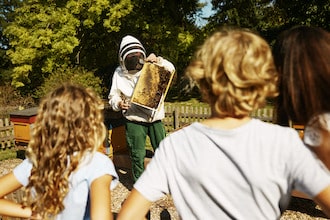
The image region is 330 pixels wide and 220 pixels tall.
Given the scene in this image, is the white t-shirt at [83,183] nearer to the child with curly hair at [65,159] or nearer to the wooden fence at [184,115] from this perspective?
the child with curly hair at [65,159]

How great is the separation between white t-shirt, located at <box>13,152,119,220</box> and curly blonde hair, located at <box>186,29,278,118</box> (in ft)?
2.30

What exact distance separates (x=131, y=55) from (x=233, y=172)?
3492mm

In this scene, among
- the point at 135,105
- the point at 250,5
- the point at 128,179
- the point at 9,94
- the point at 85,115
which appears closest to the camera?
the point at 85,115

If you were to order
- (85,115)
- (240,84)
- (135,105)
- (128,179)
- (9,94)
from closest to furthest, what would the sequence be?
(240,84)
(85,115)
(135,105)
(128,179)
(9,94)

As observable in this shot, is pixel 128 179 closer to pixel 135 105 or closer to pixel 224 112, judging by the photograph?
pixel 135 105

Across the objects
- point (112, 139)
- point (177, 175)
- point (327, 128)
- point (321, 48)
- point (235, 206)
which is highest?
point (321, 48)

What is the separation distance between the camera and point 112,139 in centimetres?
636

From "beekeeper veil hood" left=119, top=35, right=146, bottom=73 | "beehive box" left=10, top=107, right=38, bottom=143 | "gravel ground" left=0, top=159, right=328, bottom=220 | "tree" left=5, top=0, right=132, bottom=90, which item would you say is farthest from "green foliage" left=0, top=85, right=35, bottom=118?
"beekeeper veil hood" left=119, top=35, right=146, bottom=73

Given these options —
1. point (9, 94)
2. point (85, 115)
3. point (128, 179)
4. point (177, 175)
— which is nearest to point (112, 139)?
point (128, 179)

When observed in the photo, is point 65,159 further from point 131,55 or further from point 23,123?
point 23,123

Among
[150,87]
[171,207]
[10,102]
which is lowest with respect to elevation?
[171,207]

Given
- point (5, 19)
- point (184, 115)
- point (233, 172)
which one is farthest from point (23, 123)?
point (5, 19)

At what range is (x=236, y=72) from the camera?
1148 mm

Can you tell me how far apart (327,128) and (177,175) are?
1.85 ft
